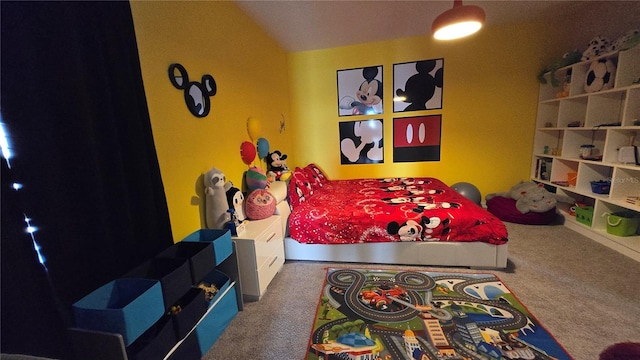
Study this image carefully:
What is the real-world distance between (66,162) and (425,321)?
6.80 ft

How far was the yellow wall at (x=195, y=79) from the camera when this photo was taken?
1581 millimetres

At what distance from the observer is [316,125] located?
13.5ft

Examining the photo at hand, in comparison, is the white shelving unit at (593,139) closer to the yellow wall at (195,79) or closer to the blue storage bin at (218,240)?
the blue storage bin at (218,240)

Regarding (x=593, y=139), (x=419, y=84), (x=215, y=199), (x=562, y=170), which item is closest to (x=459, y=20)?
(x=215, y=199)

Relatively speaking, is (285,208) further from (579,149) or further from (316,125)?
(579,149)

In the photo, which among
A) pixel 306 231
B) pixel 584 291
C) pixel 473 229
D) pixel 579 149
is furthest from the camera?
pixel 579 149

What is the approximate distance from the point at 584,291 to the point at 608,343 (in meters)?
0.56

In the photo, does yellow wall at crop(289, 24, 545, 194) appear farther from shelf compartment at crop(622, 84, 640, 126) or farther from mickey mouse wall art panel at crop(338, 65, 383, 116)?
shelf compartment at crop(622, 84, 640, 126)

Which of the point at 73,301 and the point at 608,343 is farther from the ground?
A: the point at 73,301

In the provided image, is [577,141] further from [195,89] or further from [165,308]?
[165,308]

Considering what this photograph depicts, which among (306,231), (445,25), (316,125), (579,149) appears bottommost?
(306,231)

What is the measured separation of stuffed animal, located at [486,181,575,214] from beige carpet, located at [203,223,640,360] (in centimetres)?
52

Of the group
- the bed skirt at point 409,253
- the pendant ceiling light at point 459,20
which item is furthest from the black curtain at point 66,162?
the pendant ceiling light at point 459,20

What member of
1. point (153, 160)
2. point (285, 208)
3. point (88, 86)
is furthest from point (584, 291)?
point (88, 86)
